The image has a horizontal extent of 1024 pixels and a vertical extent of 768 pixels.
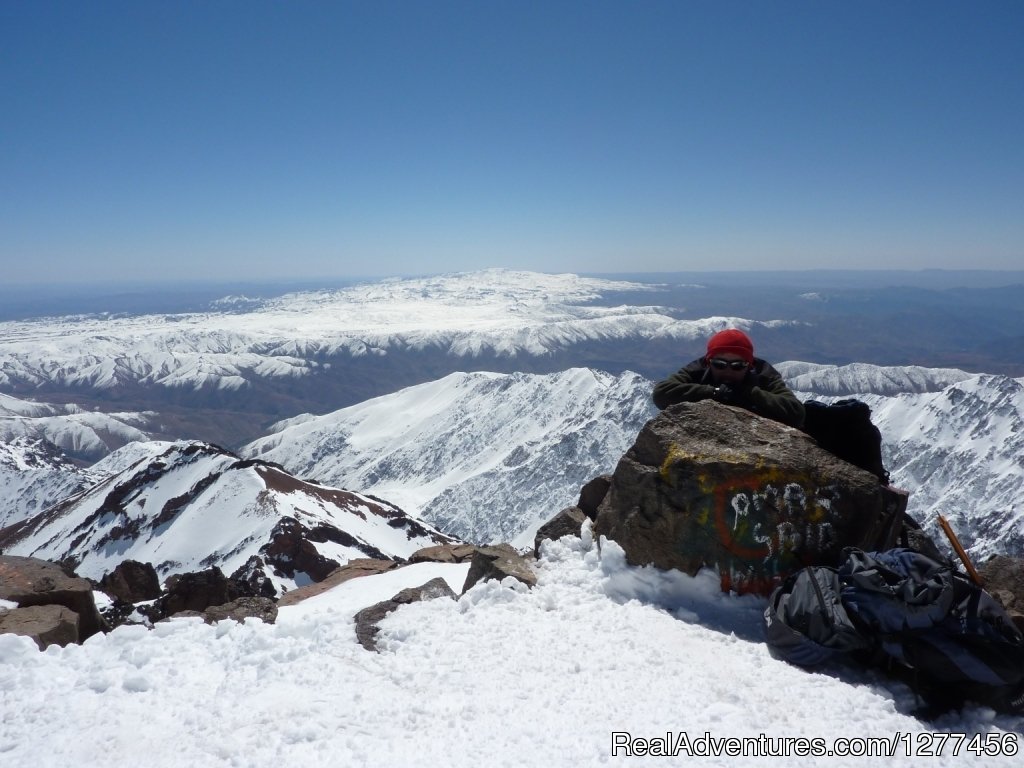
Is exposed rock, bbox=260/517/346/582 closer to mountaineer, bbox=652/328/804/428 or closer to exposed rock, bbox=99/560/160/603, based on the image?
→ exposed rock, bbox=99/560/160/603

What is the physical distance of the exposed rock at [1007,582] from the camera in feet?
28.4

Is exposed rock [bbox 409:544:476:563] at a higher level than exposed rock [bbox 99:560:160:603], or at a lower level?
higher

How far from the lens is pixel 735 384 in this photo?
32.0 ft

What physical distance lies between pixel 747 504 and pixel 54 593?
12262 millimetres

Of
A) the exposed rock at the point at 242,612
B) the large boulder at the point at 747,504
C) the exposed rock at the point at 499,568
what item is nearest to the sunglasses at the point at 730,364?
the large boulder at the point at 747,504

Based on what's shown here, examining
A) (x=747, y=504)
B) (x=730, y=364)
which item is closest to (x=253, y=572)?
(x=730, y=364)

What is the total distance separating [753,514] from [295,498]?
8680cm

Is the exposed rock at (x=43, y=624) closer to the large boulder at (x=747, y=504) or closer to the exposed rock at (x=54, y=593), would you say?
the exposed rock at (x=54, y=593)

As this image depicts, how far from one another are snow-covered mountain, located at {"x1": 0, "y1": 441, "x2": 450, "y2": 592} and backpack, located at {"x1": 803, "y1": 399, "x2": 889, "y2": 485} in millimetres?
58504

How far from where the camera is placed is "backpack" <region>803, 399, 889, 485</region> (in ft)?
29.5

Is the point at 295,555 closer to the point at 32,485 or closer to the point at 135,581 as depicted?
the point at 135,581

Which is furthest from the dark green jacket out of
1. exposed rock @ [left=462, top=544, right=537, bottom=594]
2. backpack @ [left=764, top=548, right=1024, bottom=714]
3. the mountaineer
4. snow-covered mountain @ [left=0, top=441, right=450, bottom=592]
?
snow-covered mountain @ [left=0, top=441, right=450, bottom=592]

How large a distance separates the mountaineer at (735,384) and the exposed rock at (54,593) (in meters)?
11.3

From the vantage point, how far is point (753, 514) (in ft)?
27.2
